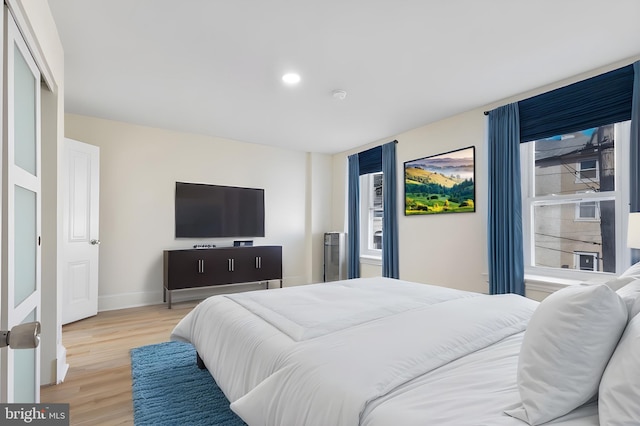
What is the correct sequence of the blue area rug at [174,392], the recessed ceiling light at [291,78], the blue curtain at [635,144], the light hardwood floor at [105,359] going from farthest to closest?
the recessed ceiling light at [291,78] < the blue curtain at [635,144] < the light hardwood floor at [105,359] < the blue area rug at [174,392]

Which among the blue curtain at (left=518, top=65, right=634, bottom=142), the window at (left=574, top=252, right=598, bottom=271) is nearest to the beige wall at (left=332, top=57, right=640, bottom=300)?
the blue curtain at (left=518, top=65, right=634, bottom=142)

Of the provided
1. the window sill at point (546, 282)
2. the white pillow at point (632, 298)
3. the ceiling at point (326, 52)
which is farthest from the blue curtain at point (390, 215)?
the white pillow at point (632, 298)

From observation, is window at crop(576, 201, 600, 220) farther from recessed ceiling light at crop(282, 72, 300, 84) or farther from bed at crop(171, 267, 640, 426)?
recessed ceiling light at crop(282, 72, 300, 84)

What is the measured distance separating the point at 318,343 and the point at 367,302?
724mm

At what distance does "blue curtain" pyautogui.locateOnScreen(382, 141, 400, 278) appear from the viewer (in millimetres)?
4641

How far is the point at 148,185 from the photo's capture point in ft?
14.6

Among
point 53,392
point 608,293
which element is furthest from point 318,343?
point 53,392

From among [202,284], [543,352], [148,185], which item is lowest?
[202,284]

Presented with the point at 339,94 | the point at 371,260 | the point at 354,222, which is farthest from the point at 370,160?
the point at 339,94

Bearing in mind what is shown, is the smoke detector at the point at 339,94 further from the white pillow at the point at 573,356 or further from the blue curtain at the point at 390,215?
the white pillow at the point at 573,356

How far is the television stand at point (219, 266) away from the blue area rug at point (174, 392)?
150cm

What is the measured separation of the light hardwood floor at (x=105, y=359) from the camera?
6.41 ft

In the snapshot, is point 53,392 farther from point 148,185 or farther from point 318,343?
point 148,185

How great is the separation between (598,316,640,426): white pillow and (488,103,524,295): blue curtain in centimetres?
254
